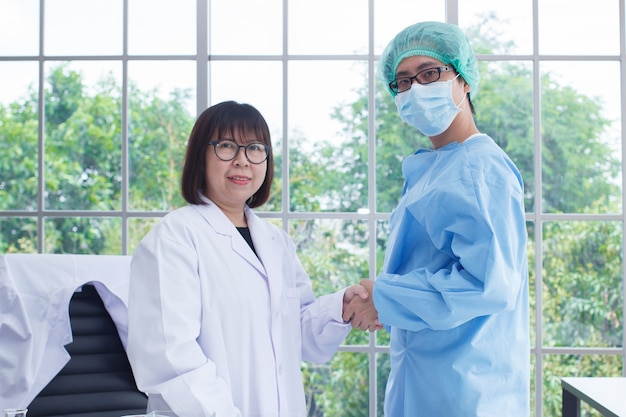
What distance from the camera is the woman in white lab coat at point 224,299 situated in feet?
4.51

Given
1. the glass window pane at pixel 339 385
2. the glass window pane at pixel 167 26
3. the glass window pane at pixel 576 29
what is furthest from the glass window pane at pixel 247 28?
the glass window pane at pixel 339 385

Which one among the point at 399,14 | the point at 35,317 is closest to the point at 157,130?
the point at 399,14

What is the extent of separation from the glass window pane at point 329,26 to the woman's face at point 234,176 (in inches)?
47.1

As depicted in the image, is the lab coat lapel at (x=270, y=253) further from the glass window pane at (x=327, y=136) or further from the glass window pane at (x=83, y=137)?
the glass window pane at (x=83, y=137)

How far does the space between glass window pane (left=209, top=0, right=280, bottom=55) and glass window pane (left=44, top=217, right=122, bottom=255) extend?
2.97 ft

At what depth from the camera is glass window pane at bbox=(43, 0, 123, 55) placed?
276 centimetres

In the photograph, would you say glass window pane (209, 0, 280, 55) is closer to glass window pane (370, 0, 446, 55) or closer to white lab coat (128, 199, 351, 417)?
glass window pane (370, 0, 446, 55)

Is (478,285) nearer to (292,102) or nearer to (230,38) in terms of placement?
(292,102)

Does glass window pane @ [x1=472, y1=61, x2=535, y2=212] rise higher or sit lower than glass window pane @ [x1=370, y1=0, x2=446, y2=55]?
lower

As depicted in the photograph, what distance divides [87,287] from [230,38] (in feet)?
4.33

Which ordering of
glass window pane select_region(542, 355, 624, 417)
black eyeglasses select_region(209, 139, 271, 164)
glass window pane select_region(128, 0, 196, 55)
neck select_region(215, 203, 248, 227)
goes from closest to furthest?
black eyeglasses select_region(209, 139, 271, 164), neck select_region(215, 203, 248, 227), glass window pane select_region(542, 355, 624, 417), glass window pane select_region(128, 0, 196, 55)

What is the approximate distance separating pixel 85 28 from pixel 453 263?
2045 mm

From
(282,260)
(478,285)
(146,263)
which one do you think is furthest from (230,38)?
(478,285)

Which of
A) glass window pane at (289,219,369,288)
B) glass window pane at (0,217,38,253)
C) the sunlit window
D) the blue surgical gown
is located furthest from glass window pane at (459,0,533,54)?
glass window pane at (0,217,38,253)
